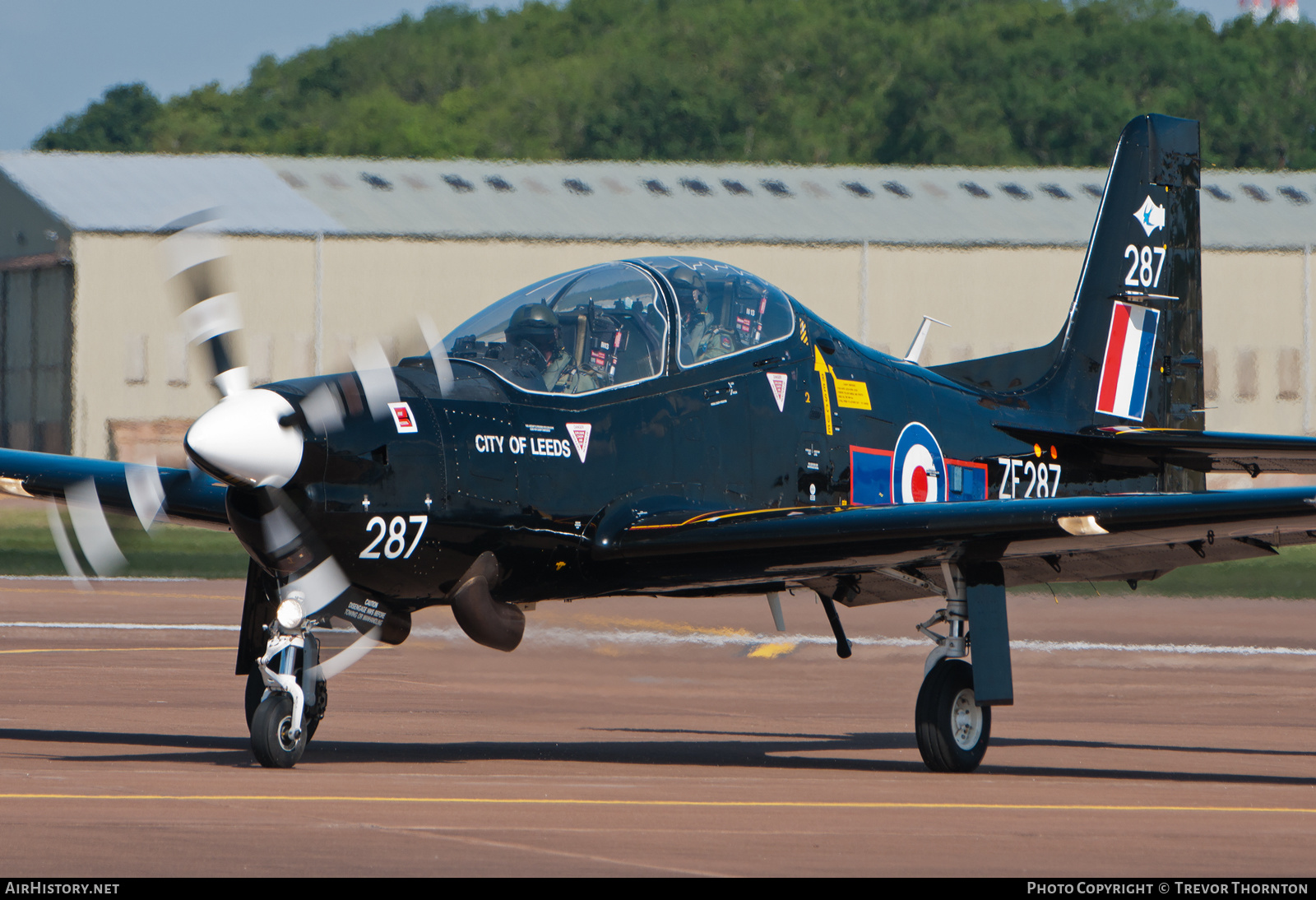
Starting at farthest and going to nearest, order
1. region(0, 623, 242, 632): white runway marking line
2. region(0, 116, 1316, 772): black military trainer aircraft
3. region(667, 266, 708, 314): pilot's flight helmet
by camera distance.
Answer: region(0, 623, 242, 632): white runway marking line < region(667, 266, 708, 314): pilot's flight helmet < region(0, 116, 1316, 772): black military trainer aircraft

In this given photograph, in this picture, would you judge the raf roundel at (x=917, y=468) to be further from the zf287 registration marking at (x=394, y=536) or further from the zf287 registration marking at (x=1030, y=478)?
the zf287 registration marking at (x=394, y=536)

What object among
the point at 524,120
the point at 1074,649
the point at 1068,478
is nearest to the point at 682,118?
the point at 524,120

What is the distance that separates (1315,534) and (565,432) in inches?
191

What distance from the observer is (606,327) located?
477 inches

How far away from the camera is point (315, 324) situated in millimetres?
48188

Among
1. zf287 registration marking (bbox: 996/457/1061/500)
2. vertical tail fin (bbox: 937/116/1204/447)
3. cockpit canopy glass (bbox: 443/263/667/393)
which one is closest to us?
cockpit canopy glass (bbox: 443/263/667/393)

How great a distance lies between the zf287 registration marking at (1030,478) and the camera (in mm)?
14641

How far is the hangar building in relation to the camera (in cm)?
4700

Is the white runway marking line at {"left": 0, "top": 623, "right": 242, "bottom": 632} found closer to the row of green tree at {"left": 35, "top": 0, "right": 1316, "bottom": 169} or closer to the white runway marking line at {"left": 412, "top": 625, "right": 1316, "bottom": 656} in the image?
the white runway marking line at {"left": 412, "top": 625, "right": 1316, "bottom": 656}

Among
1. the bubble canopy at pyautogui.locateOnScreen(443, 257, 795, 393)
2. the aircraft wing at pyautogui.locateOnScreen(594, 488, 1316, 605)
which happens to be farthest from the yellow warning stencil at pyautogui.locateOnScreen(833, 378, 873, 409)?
the aircraft wing at pyautogui.locateOnScreen(594, 488, 1316, 605)

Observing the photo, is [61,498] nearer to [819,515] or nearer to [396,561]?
[396,561]

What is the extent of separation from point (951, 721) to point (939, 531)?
1509 mm

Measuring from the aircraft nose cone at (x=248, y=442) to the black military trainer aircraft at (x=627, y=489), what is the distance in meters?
0.01

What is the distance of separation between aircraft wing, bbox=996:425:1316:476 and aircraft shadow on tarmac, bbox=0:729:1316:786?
7.11 feet
